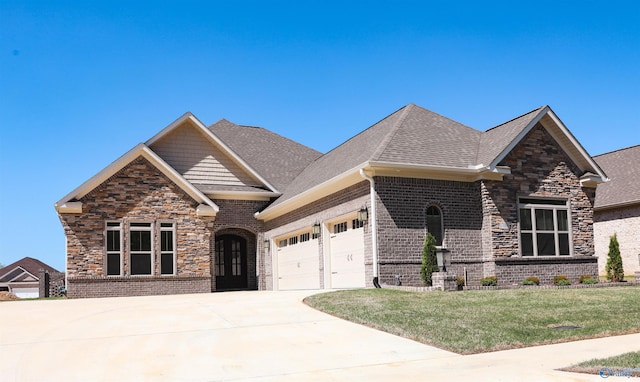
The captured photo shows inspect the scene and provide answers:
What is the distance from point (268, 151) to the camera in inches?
1248

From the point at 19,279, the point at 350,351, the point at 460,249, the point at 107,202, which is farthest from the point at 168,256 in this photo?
the point at 19,279

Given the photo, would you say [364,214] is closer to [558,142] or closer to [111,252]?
[558,142]

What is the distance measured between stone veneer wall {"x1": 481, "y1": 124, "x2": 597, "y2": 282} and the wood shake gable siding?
11255 mm

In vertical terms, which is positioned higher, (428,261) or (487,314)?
(428,261)

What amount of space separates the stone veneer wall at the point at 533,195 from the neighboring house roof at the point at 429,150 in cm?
40

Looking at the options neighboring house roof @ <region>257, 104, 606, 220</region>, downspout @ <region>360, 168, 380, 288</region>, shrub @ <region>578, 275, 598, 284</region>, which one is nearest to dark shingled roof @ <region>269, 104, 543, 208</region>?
neighboring house roof @ <region>257, 104, 606, 220</region>

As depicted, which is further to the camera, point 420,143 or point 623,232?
point 623,232

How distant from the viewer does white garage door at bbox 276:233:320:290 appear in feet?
73.6

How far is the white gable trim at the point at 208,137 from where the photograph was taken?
25.3 meters

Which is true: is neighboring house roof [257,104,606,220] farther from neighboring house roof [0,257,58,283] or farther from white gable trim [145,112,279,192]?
neighboring house roof [0,257,58,283]

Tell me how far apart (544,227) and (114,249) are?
15155 millimetres

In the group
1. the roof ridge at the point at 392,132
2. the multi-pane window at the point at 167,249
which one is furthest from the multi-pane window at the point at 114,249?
the roof ridge at the point at 392,132

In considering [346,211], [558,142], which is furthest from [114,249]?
[558,142]

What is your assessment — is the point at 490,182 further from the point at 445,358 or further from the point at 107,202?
the point at 107,202
